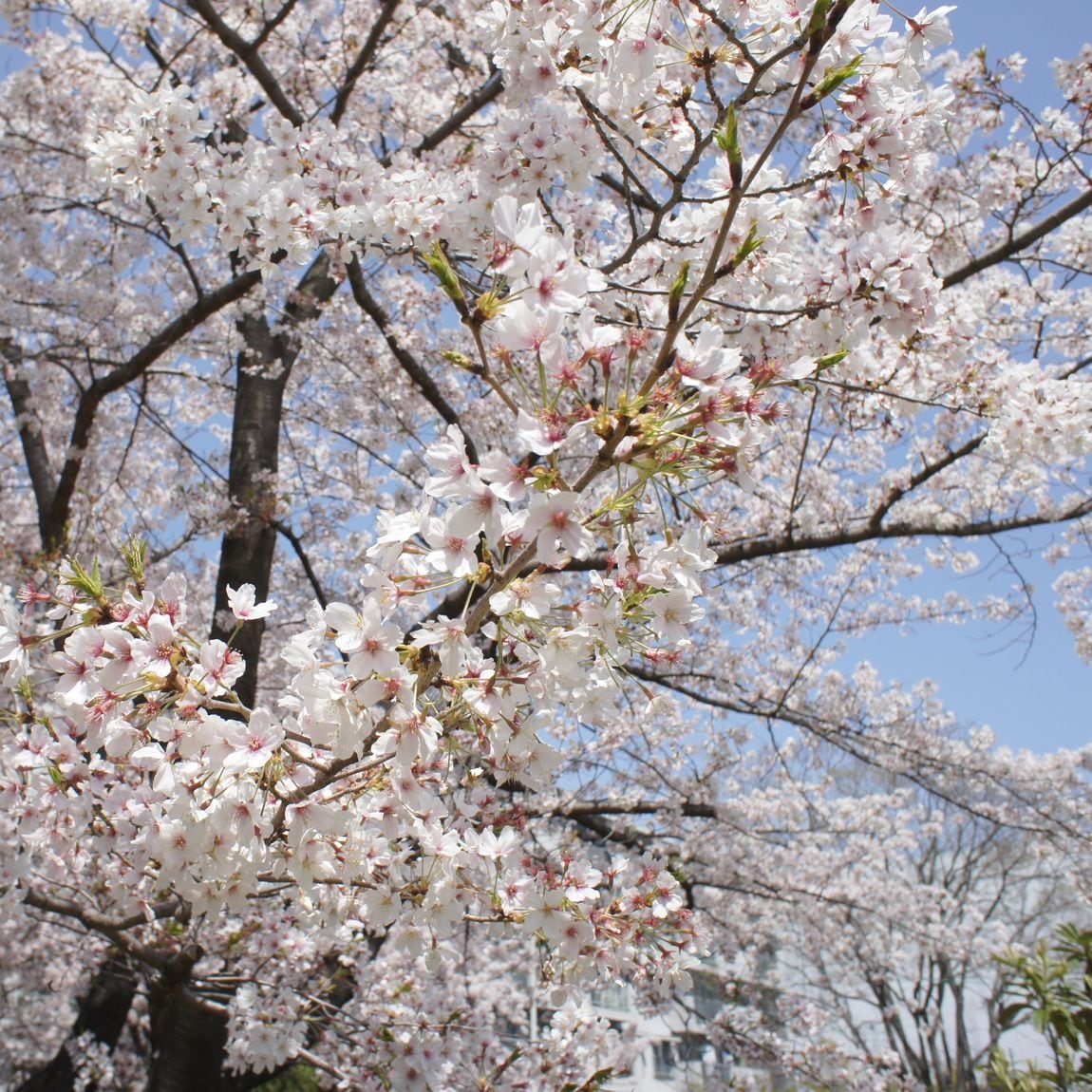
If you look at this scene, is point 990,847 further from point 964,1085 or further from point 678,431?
point 678,431

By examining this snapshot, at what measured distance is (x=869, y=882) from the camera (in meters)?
13.6

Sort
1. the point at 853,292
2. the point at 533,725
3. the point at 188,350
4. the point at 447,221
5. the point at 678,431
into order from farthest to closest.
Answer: the point at 188,350 < the point at 447,221 < the point at 853,292 < the point at 533,725 < the point at 678,431

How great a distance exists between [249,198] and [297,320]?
2419 mm

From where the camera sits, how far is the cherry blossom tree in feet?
4.46

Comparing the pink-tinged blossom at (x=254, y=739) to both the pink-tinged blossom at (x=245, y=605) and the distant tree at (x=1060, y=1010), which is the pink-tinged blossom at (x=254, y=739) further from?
the distant tree at (x=1060, y=1010)

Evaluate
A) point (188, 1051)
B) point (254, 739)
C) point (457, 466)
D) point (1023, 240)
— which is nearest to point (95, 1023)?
point (188, 1051)

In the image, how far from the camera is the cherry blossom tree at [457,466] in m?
1.36

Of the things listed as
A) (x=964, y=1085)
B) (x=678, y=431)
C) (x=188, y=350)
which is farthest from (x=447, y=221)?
(x=964, y=1085)

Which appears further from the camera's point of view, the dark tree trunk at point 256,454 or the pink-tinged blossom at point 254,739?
the dark tree trunk at point 256,454

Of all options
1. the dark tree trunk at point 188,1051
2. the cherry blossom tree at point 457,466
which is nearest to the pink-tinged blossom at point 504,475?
the cherry blossom tree at point 457,466

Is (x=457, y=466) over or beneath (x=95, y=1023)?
over

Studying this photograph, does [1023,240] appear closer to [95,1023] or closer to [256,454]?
[256,454]

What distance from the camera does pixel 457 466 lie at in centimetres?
122

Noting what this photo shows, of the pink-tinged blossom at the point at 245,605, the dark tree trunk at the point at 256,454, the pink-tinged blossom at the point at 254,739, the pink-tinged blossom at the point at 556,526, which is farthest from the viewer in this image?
the dark tree trunk at the point at 256,454
